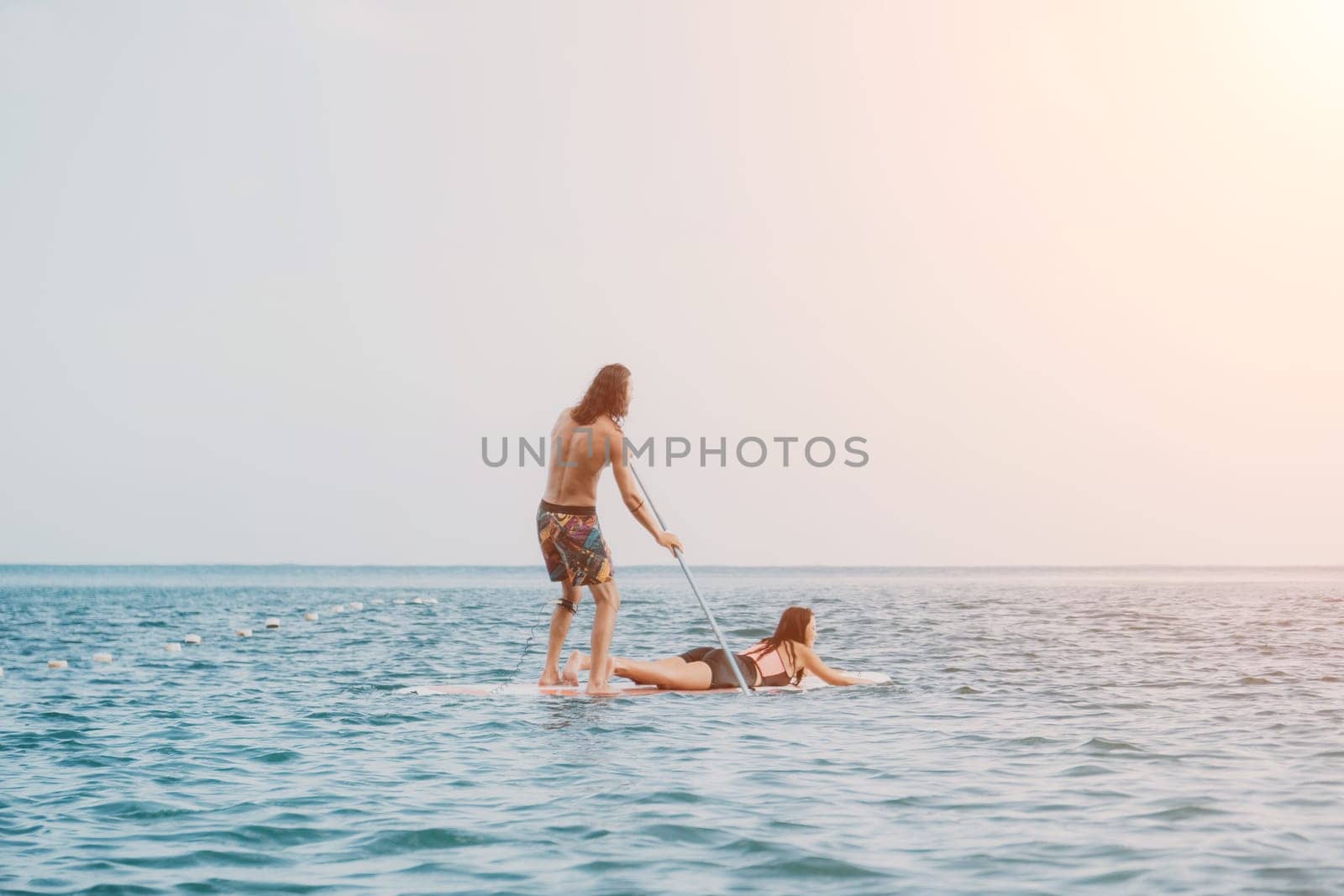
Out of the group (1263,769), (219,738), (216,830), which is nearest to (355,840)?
(216,830)

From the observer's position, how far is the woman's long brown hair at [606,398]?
438 inches

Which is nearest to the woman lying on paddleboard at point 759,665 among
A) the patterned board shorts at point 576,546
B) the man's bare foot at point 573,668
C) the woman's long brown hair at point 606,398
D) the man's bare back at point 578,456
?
the man's bare foot at point 573,668

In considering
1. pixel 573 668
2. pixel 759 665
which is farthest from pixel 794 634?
pixel 573 668

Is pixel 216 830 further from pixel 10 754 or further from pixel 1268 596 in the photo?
pixel 1268 596

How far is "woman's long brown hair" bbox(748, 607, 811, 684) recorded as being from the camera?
12.2 metres

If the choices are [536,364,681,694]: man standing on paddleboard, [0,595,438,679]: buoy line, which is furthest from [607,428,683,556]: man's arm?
[0,595,438,679]: buoy line

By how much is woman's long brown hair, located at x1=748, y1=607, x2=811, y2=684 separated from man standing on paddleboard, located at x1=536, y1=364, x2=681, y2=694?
1.51 metres

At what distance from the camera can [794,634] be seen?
1221 centimetres

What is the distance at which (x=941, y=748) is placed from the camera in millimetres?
8781

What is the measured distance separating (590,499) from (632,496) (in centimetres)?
37

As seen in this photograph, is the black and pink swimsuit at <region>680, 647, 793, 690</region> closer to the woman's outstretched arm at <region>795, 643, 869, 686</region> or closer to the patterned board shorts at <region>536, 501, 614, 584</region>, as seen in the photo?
the woman's outstretched arm at <region>795, 643, 869, 686</region>

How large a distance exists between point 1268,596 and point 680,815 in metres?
39.1

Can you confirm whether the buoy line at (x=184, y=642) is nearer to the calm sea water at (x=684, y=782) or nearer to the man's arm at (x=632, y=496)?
the calm sea water at (x=684, y=782)

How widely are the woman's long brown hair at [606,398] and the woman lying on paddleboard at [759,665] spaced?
2150 millimetres
